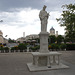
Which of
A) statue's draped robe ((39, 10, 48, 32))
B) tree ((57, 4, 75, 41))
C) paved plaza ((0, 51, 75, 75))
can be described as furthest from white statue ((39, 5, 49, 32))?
tree ((57, 4, 75, 41))

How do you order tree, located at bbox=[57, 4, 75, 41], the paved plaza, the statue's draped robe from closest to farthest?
the paved plaza < the statue's draped robe < tree, located at bbox=[57, 4, 75, 41]

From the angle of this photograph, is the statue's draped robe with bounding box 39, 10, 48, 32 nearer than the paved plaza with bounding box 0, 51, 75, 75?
No

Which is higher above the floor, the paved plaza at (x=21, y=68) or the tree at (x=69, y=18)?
the tree at (x=69, y=18)

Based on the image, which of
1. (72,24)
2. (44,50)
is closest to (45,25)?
(44,50)

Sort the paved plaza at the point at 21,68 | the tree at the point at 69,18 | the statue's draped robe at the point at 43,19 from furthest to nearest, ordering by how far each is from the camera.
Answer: the tree at the point at 69,18 < the statue's draped robe at the point at 43,19 < the paved plaza at the point at 21,68

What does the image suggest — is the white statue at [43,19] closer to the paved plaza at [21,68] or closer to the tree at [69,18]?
the paved plaza at [21,68]

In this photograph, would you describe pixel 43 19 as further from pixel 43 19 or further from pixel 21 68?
pixel 21 68

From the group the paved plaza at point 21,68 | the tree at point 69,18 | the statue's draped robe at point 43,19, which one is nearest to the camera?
the paved plaza at point 21,68

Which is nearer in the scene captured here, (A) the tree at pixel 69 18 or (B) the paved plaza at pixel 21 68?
(B) the paved plaza at pixel 21 68

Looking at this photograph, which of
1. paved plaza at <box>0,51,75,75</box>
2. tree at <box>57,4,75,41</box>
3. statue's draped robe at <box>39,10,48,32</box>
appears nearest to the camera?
paved plaza at <box>0,51,75,75</box>

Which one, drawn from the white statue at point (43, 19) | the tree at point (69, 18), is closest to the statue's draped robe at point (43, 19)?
the white statue at point (43, 19)

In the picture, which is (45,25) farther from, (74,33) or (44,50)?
(74,33)

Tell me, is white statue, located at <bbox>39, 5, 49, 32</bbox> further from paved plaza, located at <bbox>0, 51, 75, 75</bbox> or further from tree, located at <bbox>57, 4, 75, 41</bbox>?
tree, located at <bbox>57, 4, 75, 41</bbox>

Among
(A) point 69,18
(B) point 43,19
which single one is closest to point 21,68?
(B) point 43,19
